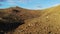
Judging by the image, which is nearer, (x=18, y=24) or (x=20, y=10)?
(x=18, y=24)

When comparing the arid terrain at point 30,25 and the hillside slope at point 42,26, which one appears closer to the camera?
the hillside slope at point 42,26

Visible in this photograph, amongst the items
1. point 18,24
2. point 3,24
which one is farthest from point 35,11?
point 3,24

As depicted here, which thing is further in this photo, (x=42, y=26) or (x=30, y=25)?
(x=30, y=25)

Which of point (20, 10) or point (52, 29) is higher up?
point (20, 10)

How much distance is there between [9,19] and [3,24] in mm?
889

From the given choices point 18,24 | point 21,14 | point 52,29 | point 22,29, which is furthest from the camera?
point 21,14

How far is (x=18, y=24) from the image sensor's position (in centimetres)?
1664

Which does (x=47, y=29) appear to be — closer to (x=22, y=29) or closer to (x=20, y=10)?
(x=22, y=29)

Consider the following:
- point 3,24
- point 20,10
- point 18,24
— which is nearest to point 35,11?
point 20,10

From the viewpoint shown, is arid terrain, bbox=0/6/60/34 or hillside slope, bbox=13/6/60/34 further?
arid terrain, bbox=0/6/60/34

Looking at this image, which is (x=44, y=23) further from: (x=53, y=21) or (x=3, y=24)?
(x=3, y=24)

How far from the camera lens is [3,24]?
52.0 feet

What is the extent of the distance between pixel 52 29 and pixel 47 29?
1.59 ft

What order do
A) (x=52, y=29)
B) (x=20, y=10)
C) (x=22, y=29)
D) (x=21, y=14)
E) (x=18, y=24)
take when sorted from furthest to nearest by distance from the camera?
(x=20, y=10) → (x=21, y=14) → (x=18, y=24) → (x=22, y=29) → (x=52, y=29)
